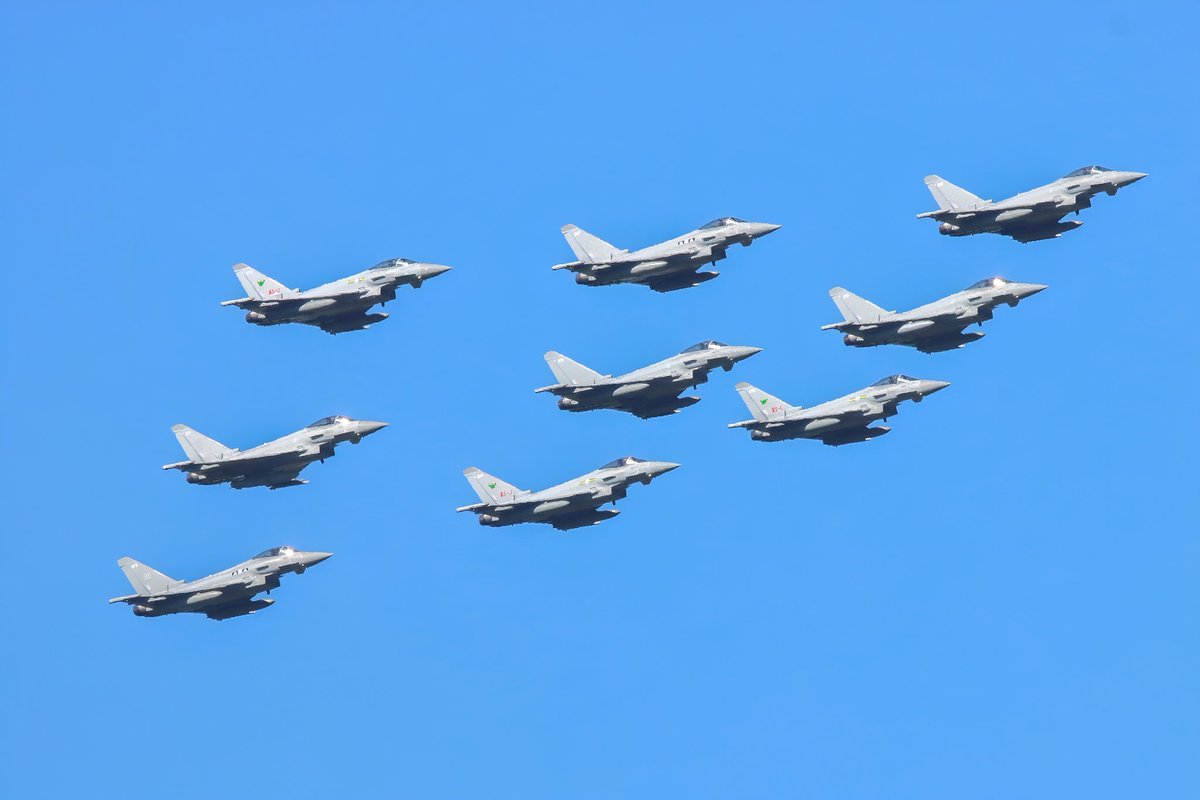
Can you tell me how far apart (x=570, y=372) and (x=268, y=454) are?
1686 centimetres

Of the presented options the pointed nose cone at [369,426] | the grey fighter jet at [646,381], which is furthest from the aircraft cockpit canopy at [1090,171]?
the pointed nose cone at [369,426]

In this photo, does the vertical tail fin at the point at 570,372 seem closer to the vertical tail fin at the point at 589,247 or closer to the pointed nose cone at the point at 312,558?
the vertical tail fin at the point at 589,247

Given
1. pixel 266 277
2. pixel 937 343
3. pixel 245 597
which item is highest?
pixel 266 277

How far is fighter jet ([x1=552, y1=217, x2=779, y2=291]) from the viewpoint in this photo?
398 feet

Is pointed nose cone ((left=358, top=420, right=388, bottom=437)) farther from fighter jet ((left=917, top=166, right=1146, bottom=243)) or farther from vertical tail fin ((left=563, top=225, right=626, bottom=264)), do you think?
fighter jet ((left=917, top=166, right=1146, bottom=243))

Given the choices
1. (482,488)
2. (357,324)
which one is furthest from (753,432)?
(357,324)

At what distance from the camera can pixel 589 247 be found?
123 meters

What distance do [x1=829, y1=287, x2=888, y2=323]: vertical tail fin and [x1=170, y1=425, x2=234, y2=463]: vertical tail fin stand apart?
34.2 m

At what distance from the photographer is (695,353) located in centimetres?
12075

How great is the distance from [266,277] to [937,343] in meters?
37.0

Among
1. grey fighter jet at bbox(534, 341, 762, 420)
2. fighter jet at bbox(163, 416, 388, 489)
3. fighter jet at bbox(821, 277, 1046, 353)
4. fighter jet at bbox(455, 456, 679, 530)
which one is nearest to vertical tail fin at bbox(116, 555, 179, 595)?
fighter jet at bbox(163, 416, 388, 489)

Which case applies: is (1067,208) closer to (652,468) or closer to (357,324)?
(652,468)

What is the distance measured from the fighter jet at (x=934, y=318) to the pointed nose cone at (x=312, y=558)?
29897 millimetres

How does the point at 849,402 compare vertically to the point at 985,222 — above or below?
below
